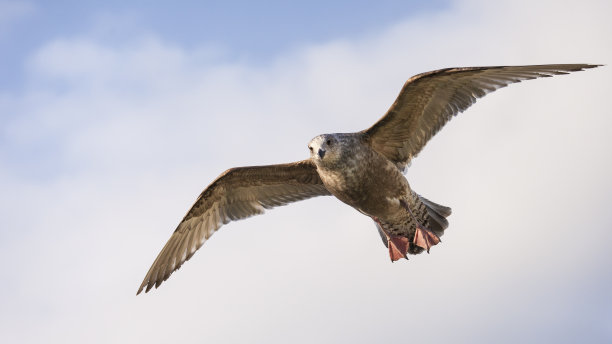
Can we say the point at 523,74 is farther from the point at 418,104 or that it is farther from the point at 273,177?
the point at 273,177

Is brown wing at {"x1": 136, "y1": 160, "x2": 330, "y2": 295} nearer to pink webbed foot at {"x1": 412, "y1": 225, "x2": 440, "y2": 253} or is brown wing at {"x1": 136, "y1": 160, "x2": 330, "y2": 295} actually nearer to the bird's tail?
the bird's tail

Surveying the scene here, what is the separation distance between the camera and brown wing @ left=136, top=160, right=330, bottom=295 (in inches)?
495

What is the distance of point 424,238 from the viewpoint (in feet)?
38.3

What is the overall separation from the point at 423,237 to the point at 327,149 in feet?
7.04

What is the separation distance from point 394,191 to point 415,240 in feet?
2.97

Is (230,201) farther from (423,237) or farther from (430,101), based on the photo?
(430,101)

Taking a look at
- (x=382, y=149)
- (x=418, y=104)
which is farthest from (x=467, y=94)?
(x=382, y=149)

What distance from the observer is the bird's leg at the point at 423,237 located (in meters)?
11.6

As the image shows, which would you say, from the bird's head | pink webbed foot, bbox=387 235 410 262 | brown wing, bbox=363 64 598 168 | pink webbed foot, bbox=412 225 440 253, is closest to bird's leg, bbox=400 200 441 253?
pink webbed foot, bbox=412 225 440 253

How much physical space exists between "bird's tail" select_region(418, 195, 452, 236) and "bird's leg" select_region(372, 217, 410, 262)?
51cm

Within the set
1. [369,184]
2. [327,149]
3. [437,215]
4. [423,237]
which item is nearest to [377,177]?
[369,184]

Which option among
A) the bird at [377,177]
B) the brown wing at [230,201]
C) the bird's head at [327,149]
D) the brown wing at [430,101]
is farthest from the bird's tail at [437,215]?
the bird's head at [327,149]

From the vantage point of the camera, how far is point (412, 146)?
11.9m

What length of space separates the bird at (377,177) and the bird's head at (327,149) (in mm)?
13
